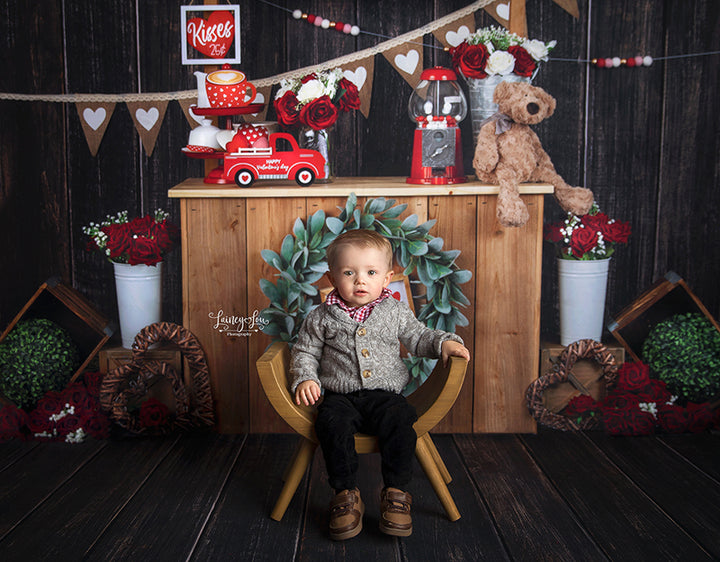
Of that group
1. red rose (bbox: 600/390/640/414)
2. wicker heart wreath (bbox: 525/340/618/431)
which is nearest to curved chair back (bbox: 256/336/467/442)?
wicker heart wreath (bbox: 525/340/618/431)

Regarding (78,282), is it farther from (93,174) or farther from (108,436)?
(108,436)

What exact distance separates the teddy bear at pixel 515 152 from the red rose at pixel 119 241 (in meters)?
1.31

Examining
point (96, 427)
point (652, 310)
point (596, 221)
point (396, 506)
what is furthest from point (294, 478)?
point (652, 310)

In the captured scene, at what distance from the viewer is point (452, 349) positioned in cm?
184

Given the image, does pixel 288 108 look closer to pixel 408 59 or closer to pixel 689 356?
pixel 408 59

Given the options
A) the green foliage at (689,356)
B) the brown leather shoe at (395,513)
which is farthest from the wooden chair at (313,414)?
the green foliage at (689,356)

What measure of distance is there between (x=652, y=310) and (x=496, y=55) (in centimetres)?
124

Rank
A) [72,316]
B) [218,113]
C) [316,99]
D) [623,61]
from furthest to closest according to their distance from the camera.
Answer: [72,316]
[623,61]
[218,113]
[316,99]

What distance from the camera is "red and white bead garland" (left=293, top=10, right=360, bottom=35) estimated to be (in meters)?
2.54

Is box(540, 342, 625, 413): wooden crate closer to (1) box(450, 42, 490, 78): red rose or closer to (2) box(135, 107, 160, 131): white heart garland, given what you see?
(1) box(450, 42, 490, 78): red rose

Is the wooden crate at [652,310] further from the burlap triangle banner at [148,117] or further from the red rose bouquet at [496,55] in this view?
the burlap triangle banner at [148,117]

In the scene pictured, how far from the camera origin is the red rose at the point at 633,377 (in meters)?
2.44

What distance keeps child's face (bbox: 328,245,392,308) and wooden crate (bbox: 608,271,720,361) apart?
3.93 ft

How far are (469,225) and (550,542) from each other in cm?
107
